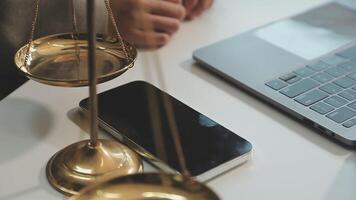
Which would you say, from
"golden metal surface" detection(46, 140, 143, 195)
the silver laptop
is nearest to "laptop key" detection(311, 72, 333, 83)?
the silver laptop

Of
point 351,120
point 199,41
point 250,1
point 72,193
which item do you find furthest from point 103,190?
point 250,1

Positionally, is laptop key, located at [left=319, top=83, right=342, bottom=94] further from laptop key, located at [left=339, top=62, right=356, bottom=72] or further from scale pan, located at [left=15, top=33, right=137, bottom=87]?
scale pan, located at [left=15, top=33, right=137, bottom=87]

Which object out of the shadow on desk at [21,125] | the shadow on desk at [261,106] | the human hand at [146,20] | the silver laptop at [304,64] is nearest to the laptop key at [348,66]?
the silver laptop at [304,64]

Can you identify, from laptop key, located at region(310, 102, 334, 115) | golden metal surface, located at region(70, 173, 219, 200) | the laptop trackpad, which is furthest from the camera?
the laptop trackpad

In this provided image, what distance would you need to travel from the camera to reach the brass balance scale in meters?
0.45

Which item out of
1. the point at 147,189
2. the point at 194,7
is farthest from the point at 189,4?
the point at 147,189

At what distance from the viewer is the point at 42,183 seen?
1.68 feet

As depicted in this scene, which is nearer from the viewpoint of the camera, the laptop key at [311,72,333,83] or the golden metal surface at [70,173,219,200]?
the golden metal surface at [70,173,219,200]

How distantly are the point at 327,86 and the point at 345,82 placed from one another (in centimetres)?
2

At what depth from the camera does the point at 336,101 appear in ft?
2.02

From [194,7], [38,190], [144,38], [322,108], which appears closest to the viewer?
[38,190]

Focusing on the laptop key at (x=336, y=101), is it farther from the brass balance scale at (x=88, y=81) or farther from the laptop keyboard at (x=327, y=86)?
the brass balance scale at (x=88, y=81)

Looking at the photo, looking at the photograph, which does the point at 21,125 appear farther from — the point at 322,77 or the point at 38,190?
the point at 322,77

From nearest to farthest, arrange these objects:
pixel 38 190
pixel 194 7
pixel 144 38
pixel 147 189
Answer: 1. pixel 147 189
2. pixel 38 190
3. pixel 144 38
4. pixel 194 7
